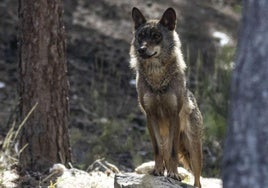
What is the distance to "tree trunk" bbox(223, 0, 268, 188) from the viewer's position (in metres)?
3.48

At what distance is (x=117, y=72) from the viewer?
13.7 meters

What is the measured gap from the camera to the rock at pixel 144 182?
7.34 meters

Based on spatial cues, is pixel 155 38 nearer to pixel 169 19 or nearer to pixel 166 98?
pixel 169 19

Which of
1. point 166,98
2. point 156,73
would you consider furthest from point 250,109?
point 156,73

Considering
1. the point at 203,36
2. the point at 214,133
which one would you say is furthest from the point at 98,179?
the point at 203,36

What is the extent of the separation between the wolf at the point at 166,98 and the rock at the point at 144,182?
0.15m

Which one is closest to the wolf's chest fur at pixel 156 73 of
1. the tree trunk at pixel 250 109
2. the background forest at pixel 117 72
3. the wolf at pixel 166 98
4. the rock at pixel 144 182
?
the wolf at pixel 166 98

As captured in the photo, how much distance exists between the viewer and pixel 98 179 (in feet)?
28.2

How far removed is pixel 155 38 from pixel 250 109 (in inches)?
175

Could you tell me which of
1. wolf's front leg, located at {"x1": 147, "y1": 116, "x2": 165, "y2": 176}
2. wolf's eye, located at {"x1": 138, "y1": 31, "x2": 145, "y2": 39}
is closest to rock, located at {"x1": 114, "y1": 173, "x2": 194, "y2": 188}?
wolf's front leg, located at {"x1": 147, "y1": 116, "x2": 165, "y2": 176}

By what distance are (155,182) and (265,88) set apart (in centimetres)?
397

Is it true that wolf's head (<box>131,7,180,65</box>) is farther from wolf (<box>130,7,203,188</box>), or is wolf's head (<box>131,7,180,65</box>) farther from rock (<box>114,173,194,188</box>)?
rock (<box>114,173,194,188</box>)

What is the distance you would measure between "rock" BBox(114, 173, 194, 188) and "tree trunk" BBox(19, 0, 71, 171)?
188 cm

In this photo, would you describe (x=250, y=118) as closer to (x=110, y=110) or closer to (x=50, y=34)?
(x=50, y=34)
